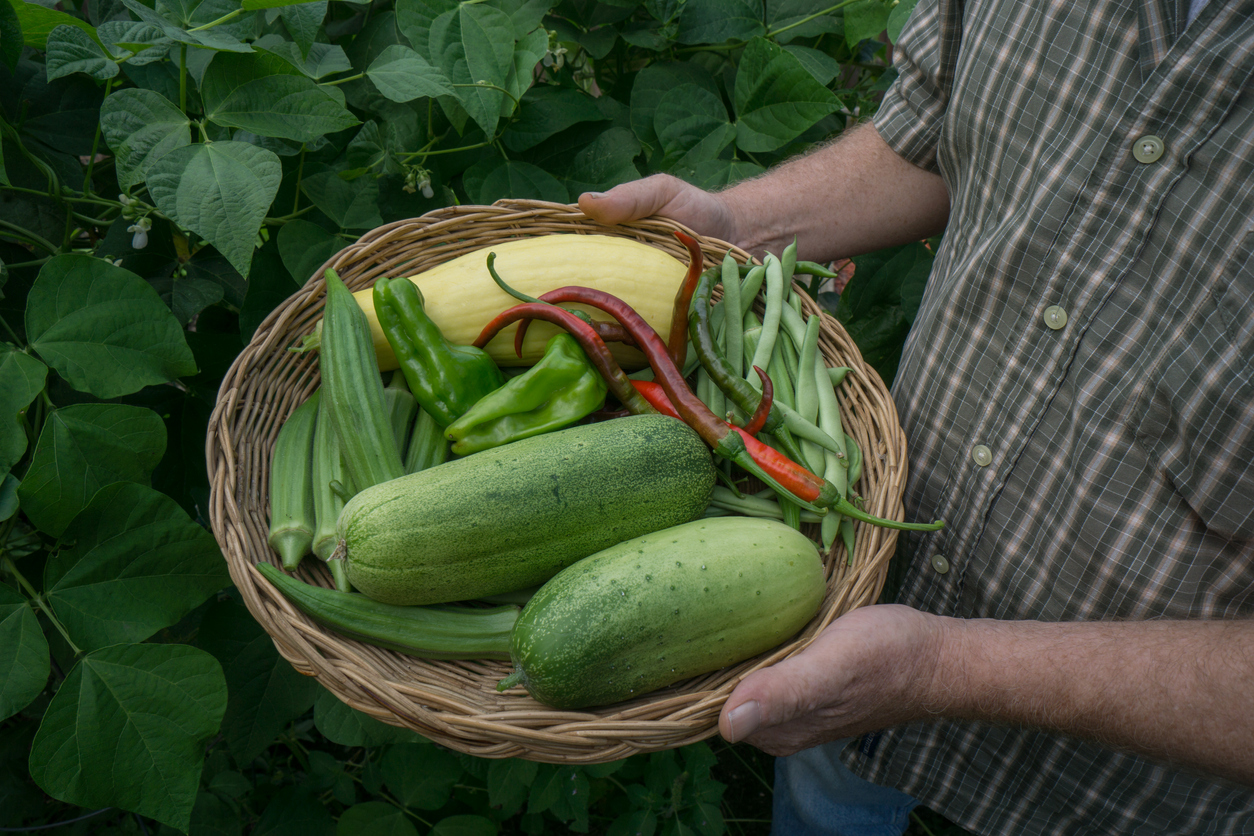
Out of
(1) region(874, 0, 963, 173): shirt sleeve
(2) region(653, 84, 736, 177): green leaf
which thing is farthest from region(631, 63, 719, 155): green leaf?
(1) region(874, 0, 963, 173): shirt sleeve

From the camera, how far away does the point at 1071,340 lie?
1.43 m

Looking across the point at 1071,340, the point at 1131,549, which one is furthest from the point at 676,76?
the point at 1131,549

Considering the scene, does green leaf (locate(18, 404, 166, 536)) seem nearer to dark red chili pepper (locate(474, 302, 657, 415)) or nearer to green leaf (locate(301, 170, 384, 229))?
green leaf (locate(301, 170, 384, 229))

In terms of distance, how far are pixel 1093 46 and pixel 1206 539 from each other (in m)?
0.92

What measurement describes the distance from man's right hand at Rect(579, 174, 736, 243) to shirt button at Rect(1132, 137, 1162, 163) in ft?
3.56

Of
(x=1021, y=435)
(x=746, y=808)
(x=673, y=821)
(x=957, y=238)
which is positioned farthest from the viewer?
(x=746, y=808)

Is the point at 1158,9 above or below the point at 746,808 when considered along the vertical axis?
above

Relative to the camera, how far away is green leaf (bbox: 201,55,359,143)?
1.53m

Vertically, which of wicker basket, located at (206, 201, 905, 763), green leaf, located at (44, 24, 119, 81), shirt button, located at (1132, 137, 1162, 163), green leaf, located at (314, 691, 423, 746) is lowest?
green leaf, located at (314, 691, 423, 746)

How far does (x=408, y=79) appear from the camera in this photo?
1671mm

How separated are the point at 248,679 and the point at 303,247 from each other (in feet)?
3.74

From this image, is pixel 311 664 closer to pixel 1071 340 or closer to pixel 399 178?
pixel 399 178

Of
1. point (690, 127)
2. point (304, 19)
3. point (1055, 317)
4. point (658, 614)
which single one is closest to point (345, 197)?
point (304, 19)

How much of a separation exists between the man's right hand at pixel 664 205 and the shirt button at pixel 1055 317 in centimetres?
99
